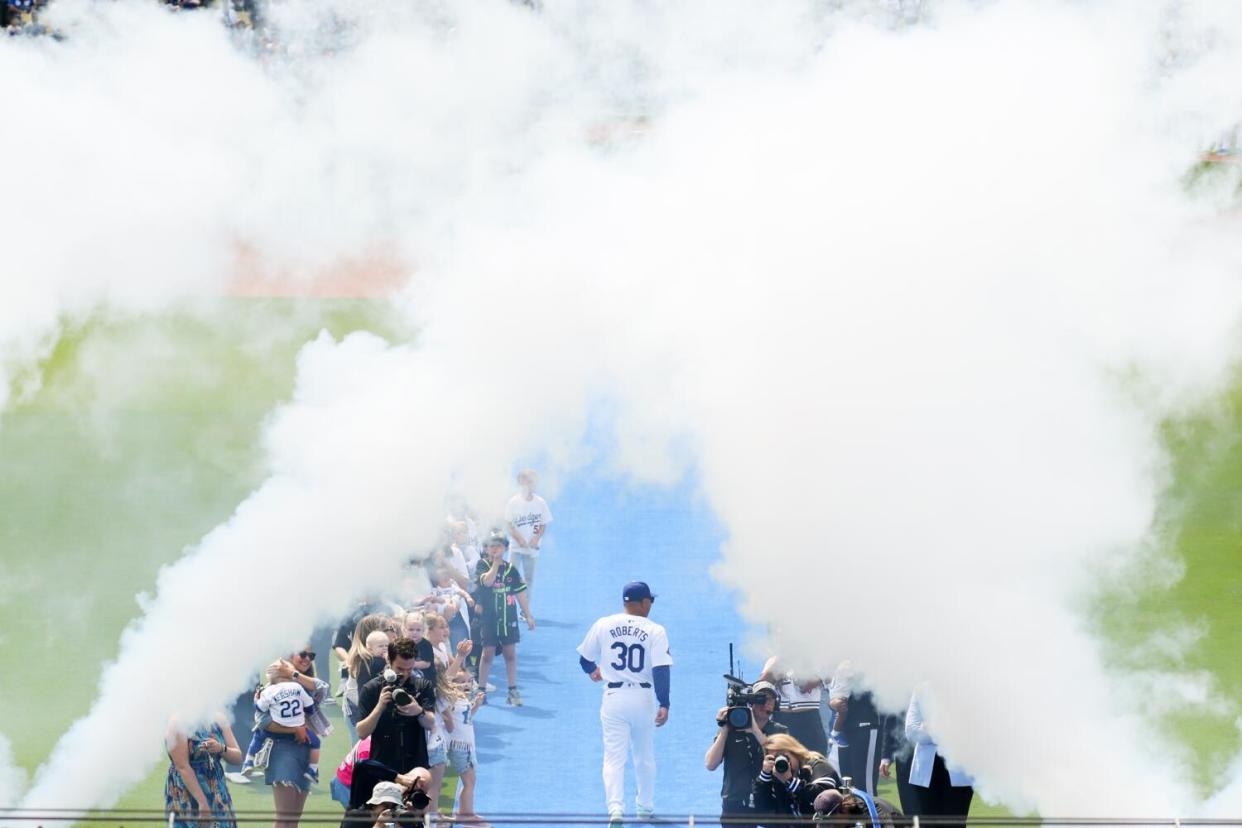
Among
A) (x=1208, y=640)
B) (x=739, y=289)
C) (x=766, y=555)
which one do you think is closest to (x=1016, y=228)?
(x=739, y=289)

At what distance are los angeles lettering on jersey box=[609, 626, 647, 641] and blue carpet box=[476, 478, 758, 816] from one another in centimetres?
131

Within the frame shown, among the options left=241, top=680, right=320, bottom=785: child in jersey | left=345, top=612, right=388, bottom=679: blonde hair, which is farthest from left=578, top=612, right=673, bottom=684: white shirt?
left=241, top=680, right=320, bottom=785: child in jersey

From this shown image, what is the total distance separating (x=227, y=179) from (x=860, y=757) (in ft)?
26.1

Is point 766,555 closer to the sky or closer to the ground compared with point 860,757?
closer to the sky

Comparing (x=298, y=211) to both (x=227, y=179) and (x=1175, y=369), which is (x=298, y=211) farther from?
(x=1175, y=369)

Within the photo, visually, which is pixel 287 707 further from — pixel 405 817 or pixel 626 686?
pixel 405 817

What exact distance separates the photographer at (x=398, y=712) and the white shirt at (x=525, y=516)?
15.7ft

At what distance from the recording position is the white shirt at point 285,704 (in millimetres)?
9867

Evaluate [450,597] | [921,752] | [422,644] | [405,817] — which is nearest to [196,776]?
[422,644]

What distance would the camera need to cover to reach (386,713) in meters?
9.30

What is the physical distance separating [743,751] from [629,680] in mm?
1208

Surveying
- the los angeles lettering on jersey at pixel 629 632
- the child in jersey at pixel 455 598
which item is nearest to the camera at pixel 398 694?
the los angeles lettering on jersey at pixel 629 632

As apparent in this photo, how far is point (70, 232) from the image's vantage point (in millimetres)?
12914

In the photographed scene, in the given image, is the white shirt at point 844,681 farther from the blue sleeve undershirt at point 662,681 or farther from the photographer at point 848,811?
the photographer at point 848,811
